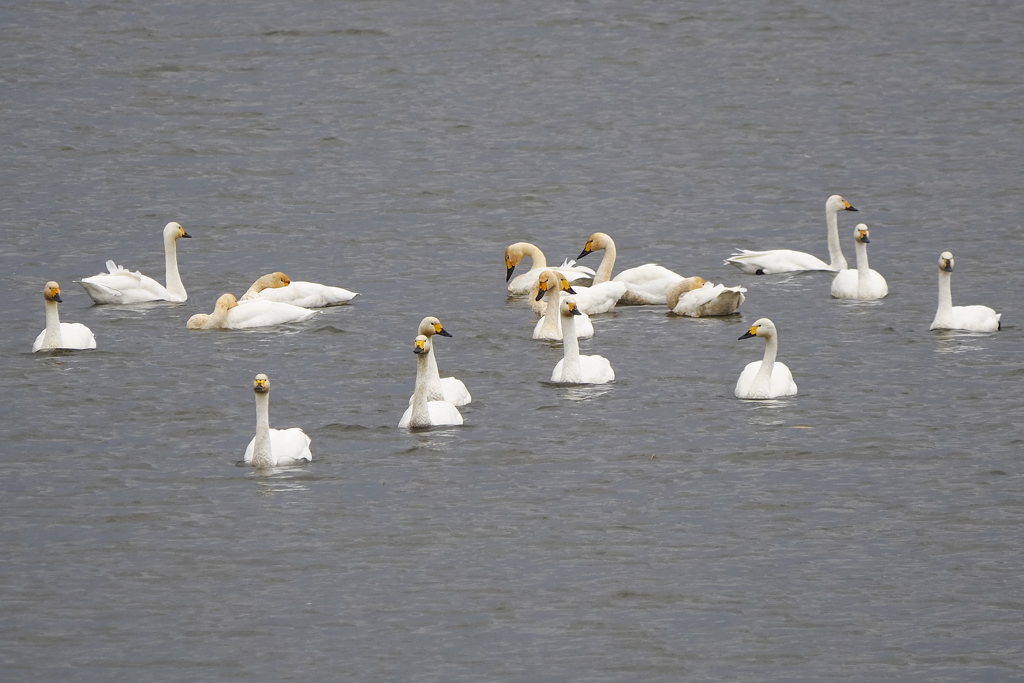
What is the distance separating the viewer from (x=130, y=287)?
22375 millimetres

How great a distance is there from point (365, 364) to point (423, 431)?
2.99 m

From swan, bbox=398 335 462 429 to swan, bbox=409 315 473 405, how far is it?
0.09 m

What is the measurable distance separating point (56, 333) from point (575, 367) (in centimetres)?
573

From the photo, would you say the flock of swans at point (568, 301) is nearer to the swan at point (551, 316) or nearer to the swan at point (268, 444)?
the swan at point (551, 316)

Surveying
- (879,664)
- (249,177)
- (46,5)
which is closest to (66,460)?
(879,664)

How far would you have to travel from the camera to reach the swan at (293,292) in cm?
2147

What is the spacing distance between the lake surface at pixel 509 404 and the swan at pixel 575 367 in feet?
0.77

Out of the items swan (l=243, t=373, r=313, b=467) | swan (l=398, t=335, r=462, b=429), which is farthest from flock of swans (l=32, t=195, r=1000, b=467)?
swan (l=243, t=373, r=313, b=467)

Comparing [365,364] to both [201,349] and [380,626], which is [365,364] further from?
[380,626]

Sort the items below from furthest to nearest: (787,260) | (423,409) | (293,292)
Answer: (787,260)
(293,292)
(423,409)

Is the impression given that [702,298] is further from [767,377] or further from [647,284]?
[767,377]

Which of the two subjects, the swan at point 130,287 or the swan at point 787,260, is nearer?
the swan at point 130,287

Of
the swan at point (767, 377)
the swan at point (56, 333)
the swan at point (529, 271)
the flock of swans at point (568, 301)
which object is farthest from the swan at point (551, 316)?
the swan at point (56, 333)

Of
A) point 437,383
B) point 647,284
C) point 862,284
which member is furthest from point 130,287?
point 862,284
